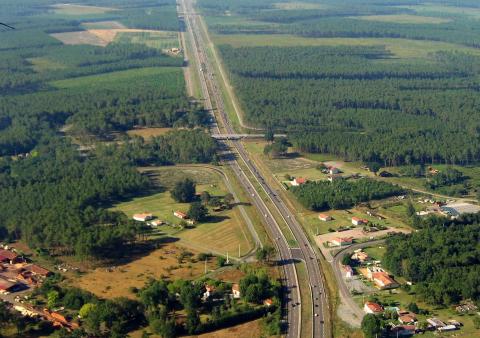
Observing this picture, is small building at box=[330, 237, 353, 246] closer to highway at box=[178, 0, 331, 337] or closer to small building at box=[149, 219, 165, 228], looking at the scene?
highway at box=[178, 0, 331, 337]

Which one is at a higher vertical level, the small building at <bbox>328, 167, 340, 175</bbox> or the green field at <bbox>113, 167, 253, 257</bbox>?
the small building at <bbox>328, 167, 340, 175</bbox>

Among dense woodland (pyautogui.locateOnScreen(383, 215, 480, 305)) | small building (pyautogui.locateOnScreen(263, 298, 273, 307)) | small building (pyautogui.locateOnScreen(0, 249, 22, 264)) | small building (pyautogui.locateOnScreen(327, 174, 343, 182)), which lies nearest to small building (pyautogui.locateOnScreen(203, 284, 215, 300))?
small building (pyautogui.locateOnScreen(263, 298, 273, 307))

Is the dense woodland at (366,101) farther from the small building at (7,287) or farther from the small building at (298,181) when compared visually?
the small building at (7,287)

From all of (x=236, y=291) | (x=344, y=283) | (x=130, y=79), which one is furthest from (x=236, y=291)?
(x=130, y=79)

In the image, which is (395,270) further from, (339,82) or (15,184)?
(339,82)

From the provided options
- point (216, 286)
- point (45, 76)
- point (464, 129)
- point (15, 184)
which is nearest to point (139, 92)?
point (45, 76)

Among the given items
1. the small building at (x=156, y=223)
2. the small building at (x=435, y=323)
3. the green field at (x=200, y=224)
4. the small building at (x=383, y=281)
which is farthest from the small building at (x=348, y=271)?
the small building at (x=156, y=223)

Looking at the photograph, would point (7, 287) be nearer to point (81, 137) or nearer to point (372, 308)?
point (372, 308)
